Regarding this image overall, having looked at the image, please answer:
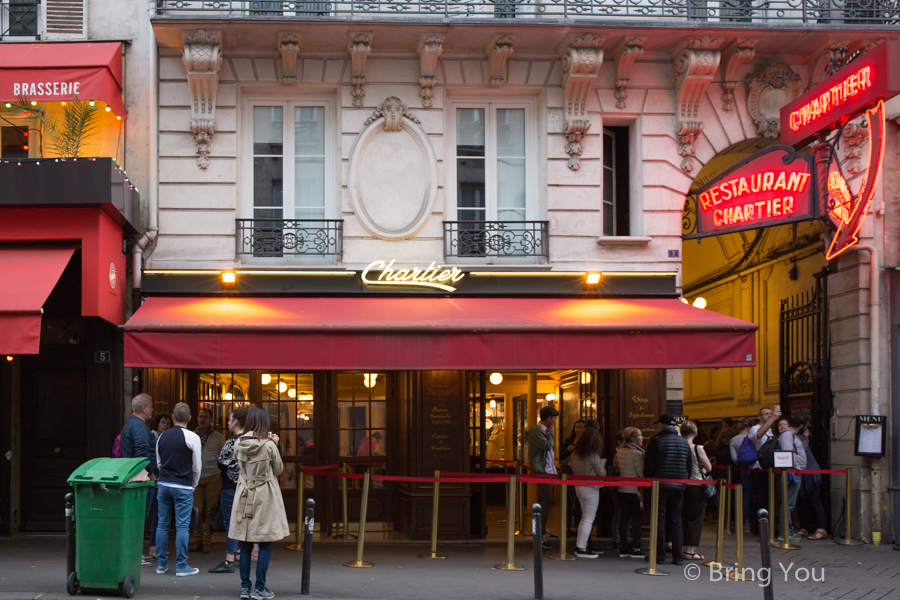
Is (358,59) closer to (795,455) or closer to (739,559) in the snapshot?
(739,559)

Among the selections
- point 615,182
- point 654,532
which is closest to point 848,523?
point 654,532

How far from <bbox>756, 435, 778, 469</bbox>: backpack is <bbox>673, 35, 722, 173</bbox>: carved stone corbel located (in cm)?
377

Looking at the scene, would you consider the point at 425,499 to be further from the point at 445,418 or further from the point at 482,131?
the point at 482,131

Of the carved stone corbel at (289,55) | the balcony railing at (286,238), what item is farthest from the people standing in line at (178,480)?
the carved stone corbel at (289,55)

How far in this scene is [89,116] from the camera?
470 inches

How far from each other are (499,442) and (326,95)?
6.44 m

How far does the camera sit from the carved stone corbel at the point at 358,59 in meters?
11.9

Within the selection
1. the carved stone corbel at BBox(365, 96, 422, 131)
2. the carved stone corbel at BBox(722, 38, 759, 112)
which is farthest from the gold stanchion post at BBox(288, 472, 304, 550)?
the carved stone corbel at BBox(722, 38, 759, 112)

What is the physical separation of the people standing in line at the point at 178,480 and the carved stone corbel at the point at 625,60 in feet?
23.1

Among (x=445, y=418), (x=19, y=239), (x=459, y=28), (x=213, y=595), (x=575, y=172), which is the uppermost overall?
(x=459, y=28)

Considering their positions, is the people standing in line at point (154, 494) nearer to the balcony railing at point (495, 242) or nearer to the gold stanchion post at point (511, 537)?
the gold stanchion post at point (511, 537)

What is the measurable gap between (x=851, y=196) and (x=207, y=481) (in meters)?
8.43

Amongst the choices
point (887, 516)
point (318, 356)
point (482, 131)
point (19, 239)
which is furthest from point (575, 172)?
point (19, 239)

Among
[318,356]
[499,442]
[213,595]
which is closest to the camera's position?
[213,595]
